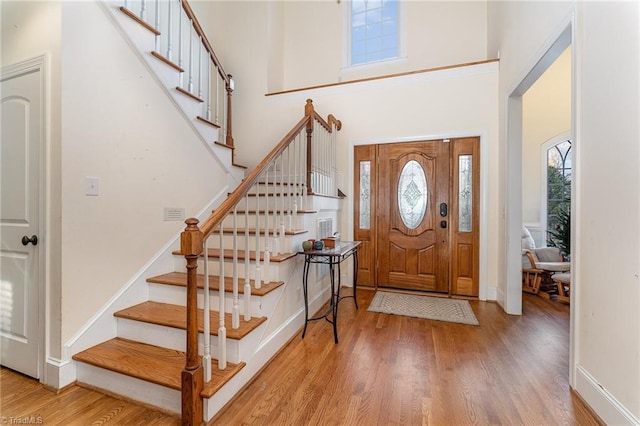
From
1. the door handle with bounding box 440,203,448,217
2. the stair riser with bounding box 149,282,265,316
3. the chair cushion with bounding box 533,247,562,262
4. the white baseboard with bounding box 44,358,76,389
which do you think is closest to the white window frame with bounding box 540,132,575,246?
the chair cushion with bounding box 533,247,562,262

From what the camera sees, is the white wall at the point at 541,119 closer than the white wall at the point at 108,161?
No

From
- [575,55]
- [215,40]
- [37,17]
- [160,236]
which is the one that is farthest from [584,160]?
[215,40]

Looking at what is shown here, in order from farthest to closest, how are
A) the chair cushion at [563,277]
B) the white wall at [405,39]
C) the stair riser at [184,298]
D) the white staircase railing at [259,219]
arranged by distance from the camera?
the white wall at [405,39] < the chair cushion at [563,277] < the stair riser at [184,298] < the white staircase railing at [259,219]

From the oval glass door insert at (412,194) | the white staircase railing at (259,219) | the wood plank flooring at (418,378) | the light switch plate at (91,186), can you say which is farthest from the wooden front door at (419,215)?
the light switch plate at (91,186)

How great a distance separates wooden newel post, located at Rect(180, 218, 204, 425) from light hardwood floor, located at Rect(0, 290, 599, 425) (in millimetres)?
161

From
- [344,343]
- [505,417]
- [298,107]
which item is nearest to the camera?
[505,417]

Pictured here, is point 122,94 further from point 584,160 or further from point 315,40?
point 315,40

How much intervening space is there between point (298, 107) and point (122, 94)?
7.72ft

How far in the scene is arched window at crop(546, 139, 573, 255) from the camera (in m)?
4.49

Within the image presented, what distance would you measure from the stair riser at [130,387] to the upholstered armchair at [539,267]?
4074 mm

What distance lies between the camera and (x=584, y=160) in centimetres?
163

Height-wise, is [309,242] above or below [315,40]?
below

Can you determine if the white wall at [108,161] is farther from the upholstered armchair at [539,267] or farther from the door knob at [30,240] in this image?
the upholstered armchair at [539,267]

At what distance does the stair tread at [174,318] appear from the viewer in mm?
1700
